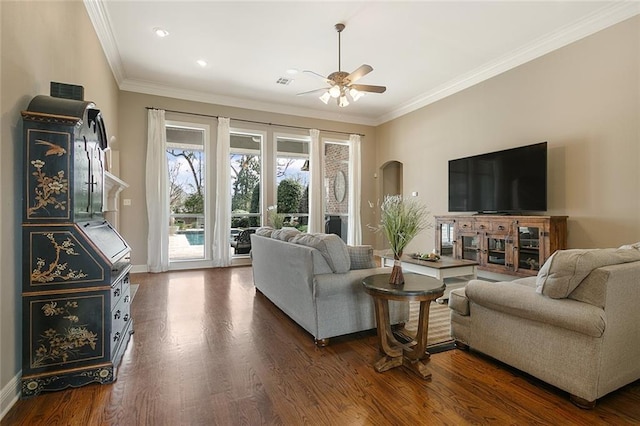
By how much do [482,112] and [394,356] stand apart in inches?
183

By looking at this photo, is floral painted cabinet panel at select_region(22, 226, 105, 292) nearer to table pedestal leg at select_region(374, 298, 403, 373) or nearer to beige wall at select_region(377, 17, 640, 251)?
table pedestal leg at select_region(374, 298, 403, 373)

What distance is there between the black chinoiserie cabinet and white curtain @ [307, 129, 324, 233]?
17.0 ft

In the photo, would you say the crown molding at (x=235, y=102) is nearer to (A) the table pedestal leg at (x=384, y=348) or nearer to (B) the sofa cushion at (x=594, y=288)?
(A) the table pedestal leg at (x=384, y=348)

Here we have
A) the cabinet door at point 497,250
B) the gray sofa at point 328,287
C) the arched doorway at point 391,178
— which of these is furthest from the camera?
the arched doorway at point 391,178

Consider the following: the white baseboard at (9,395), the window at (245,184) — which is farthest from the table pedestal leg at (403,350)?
the window at (245,184)

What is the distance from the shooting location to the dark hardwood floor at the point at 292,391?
1727 mm

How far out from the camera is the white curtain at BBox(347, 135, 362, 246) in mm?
7633

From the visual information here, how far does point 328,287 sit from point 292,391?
33.3 inches

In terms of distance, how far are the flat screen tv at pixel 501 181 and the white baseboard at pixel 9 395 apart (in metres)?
5.46

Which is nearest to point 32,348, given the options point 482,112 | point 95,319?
point 95,319

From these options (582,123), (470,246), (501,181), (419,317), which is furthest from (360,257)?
(582,123)

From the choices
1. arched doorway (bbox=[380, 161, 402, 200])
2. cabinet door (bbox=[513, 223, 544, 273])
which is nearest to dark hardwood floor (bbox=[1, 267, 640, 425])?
cabinet door (bbox=[513, 223, 544, 273])

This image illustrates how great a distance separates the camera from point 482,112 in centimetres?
532

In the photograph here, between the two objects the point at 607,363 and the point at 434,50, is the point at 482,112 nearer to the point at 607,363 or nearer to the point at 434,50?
the point at 434,50
